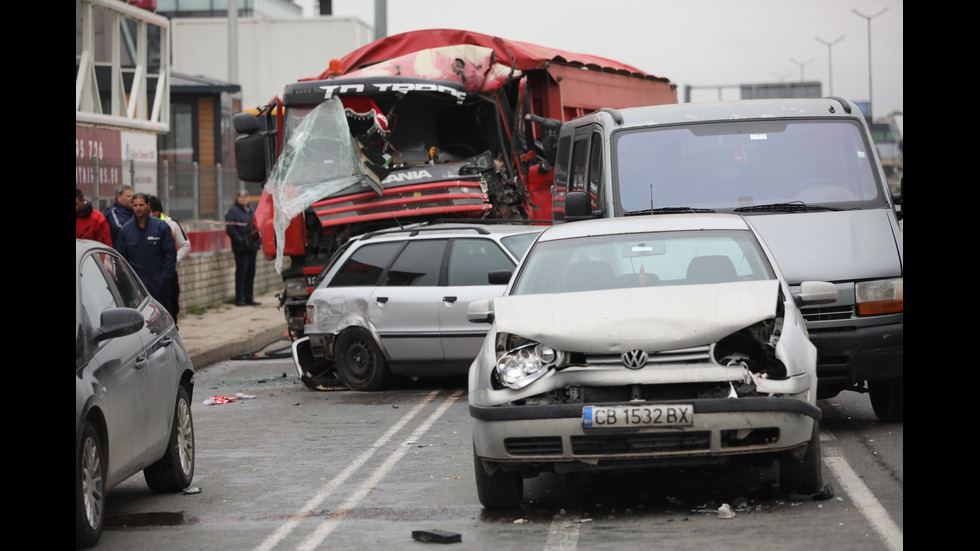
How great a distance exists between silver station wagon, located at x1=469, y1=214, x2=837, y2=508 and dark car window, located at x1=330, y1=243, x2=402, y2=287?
236 inches

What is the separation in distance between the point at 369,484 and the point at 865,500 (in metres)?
2.85

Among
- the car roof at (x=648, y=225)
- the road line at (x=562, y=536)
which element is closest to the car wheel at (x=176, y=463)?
the car roof at (x=648, y=225)

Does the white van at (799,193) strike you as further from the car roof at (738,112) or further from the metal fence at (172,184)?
the metal fence at (172,184)

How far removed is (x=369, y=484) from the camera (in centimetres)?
848

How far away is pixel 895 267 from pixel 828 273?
1.53 feet

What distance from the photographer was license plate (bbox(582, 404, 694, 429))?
6715mm

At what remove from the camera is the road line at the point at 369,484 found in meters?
6.96

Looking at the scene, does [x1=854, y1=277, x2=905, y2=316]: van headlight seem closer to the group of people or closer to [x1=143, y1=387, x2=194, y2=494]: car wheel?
[x1=143, y1=387, x2=194, y2=494]: car wheel

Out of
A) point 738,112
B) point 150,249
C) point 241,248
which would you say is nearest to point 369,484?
point 738,112

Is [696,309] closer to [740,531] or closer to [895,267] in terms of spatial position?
[740,531]

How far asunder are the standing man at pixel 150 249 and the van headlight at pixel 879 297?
8.37m

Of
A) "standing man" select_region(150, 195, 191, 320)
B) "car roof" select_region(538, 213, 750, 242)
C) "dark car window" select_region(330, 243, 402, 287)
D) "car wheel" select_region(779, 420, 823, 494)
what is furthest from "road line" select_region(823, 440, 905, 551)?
"standing man" select_region(150, 195, 191, 320)

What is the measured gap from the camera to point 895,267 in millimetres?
9523
